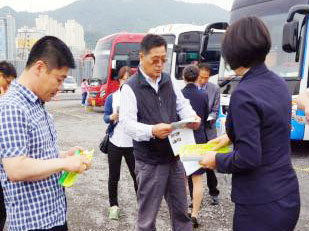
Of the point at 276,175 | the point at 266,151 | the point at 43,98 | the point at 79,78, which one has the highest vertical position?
the point at 43,98

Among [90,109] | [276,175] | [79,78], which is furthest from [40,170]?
[79,78]

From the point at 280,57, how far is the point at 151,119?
14.8 feet

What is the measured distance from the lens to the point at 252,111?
162 cm

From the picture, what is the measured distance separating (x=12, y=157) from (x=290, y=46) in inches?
189

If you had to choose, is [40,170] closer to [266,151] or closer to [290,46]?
[266,151]

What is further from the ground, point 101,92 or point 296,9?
point 296,9

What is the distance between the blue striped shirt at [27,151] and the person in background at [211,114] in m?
2.60

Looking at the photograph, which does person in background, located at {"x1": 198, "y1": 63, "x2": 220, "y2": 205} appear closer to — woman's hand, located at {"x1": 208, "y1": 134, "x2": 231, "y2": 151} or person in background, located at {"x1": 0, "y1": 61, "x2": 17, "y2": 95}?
person in background, located at {"x1": 0, "y1": 61, "x2": 17, "y2": 95}

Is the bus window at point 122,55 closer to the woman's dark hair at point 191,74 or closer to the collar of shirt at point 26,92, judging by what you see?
the woman's dark hair at point 191,74

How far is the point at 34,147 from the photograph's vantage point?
169cm

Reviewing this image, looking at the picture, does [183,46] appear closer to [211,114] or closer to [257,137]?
[211,114]

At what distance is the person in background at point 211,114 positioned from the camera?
421 cm

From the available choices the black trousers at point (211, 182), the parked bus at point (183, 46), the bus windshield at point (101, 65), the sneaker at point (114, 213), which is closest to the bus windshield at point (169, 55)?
the parked bus at point (183, 46)

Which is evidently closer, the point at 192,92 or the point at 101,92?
the point at 192,92
